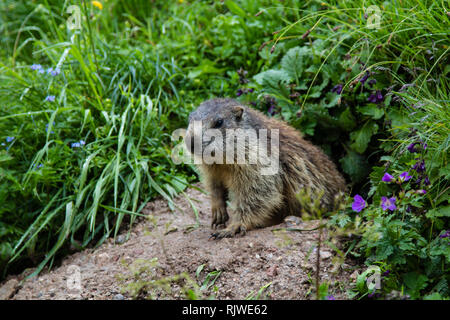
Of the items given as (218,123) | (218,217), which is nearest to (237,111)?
(218,123)

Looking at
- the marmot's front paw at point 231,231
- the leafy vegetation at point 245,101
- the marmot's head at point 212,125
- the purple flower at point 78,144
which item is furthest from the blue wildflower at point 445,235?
the purple flower at point 78,144

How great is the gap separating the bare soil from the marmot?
219 mm

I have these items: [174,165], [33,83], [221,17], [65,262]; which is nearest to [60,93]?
[33,83]

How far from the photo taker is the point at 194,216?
4.99 m

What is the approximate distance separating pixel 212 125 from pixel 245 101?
138 cm

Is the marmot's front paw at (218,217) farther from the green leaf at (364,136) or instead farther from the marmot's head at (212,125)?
the green leaf at (364,136)

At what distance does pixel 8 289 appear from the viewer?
4500mm

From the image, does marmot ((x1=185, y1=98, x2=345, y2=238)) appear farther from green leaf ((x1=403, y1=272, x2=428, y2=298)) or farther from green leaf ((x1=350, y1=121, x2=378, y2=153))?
green leaf ((x1=403, y1=272, x2=428, y2=298))

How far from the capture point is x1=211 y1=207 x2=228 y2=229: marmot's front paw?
4609 millimetres

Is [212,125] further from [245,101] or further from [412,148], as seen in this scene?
[412,148]

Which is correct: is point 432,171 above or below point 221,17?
below

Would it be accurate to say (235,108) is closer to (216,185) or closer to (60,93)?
(216,185)

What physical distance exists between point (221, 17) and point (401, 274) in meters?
4.02

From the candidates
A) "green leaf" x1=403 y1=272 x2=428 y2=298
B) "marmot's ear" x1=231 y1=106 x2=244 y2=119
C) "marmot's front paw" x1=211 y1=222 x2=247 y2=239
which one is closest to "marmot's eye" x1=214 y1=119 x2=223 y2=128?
"marmot's ear" x1=231 y1=106 x2=244 y2=119
